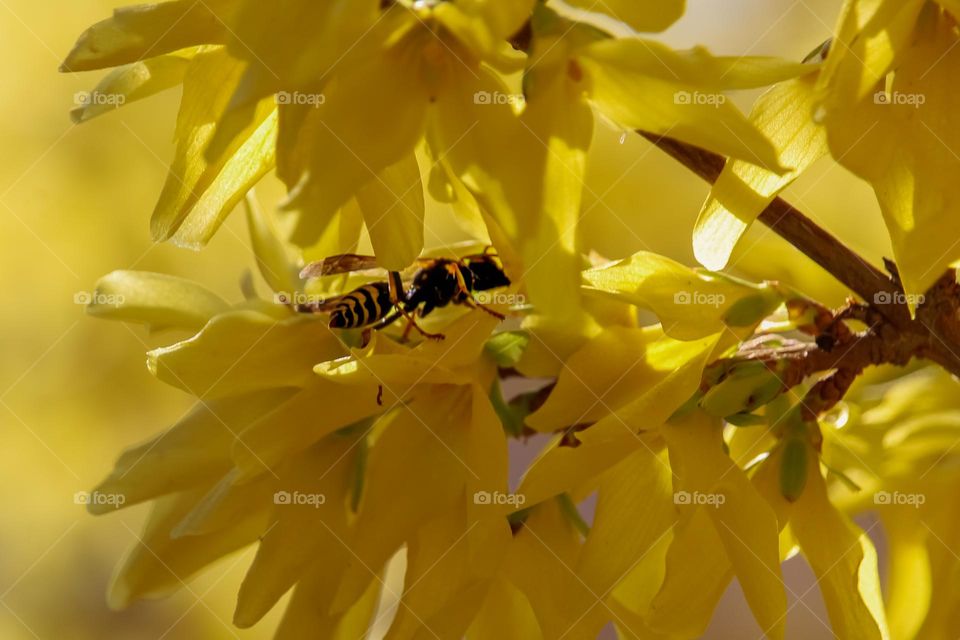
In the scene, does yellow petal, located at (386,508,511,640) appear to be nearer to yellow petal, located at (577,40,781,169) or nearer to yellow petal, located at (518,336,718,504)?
yellow petal, located at (518,336,718,504)

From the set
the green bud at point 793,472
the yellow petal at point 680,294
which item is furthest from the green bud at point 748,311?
the green bud at point 793,472

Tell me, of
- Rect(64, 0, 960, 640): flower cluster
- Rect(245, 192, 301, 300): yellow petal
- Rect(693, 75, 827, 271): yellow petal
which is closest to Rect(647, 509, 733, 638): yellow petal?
Rect(64, 0, 960, 640): flower cluster

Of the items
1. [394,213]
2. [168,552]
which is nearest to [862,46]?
[394,213]

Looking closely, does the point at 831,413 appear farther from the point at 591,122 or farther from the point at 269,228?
the point at 269,228

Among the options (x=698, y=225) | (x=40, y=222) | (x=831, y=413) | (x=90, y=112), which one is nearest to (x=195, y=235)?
(x=90, y=112)

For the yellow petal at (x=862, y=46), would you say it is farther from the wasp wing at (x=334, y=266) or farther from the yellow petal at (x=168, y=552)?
the yellow petal at (x=168, y=552)

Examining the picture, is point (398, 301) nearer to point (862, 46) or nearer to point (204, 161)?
point (204, 161)
